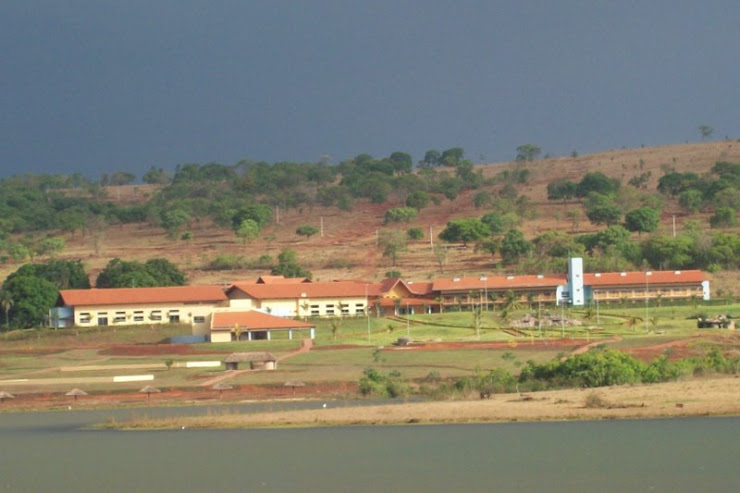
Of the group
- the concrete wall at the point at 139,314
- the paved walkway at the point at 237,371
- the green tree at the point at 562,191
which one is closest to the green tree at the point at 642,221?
the green tree at the point at 562,191

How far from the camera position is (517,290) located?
96375 millimetres

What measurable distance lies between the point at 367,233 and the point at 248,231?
585 inches

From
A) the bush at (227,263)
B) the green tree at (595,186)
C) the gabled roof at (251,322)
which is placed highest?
the green tree at (595,186)

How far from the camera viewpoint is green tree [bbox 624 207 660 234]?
12188 cm

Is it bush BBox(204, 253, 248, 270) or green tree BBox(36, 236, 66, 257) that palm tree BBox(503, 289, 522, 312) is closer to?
bush BBox(204, 253, 248, 270)

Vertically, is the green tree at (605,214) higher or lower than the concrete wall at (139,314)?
higher

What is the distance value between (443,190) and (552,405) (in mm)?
116774

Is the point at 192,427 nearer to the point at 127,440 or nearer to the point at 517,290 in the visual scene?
the point at 127,440

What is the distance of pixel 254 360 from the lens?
63906mm

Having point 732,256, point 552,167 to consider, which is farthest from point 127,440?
point 552,167

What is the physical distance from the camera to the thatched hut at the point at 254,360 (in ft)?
210

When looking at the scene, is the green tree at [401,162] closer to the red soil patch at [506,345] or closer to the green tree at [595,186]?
the green tree at [595,186]

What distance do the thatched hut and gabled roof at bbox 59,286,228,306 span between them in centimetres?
2478

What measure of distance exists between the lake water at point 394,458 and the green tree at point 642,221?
83.0 meters
